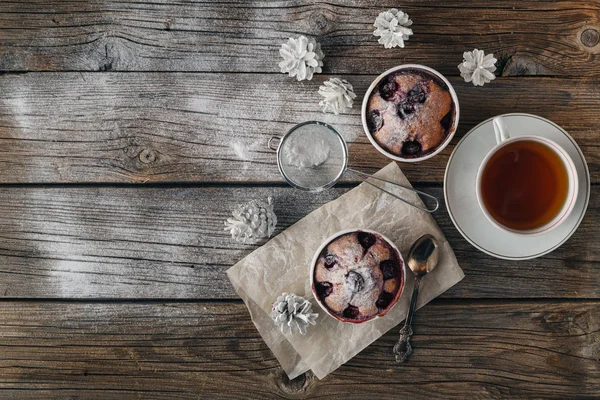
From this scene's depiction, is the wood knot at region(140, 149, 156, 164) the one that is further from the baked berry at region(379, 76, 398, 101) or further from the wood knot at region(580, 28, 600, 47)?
the wood knot at region(580, 28, 600, 47)

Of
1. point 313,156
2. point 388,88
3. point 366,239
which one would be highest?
point 388,88

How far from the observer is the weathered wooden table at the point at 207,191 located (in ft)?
4.40

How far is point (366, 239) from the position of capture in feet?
4.06

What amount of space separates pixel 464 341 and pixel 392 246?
0.35 meters

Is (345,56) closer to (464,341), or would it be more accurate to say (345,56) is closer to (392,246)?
(392,246)

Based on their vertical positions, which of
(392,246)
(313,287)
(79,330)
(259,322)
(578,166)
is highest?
(578,166)

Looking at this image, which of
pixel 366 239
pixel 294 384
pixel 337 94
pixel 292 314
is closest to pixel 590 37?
pixel 337 94

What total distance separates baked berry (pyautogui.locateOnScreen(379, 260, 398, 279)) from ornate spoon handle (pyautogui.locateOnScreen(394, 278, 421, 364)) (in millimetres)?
91

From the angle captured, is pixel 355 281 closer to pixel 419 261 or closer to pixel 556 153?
pixel 419 261

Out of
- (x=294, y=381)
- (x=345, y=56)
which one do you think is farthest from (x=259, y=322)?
(x=345, y=56)

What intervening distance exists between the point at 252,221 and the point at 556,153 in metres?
0.71

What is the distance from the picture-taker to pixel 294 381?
4.44 ft

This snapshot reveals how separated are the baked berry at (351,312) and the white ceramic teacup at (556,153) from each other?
1.19ft

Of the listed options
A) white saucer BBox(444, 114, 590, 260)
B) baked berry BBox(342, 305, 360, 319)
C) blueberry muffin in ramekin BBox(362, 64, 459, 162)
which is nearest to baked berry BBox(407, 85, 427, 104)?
blueberry muffin in ramekin BBox(362, 64, 459, 162)
